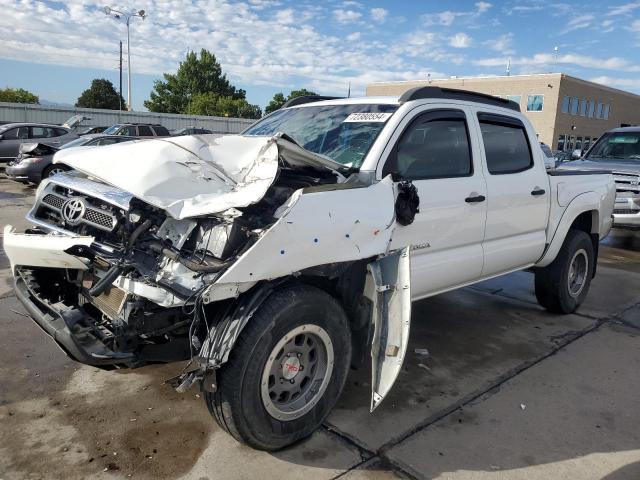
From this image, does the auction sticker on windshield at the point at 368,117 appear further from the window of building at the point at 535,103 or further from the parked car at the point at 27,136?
the window of building at the point at 535,103

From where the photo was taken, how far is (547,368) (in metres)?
4.36

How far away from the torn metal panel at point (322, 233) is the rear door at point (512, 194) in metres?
1.48

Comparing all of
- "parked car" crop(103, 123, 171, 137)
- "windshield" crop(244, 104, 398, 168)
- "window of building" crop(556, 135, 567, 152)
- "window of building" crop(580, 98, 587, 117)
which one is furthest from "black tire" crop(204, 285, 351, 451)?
"window of building" crop(580, 98, 587, 117)

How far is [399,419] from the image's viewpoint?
3.46m

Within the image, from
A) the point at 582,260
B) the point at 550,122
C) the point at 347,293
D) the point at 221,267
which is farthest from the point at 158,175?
the point at 550,122

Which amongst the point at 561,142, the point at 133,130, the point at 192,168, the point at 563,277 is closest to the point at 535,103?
the point at 561,142

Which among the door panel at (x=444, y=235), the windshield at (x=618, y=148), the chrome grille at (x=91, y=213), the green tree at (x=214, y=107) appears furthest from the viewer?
the green tree at (x=214, y=107)

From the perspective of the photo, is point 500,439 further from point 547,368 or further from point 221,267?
point 221,267

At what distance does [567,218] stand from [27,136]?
1689 cm

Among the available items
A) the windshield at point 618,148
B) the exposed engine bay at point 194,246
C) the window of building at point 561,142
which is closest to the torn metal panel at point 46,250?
the exposed engine bay at point 194,246

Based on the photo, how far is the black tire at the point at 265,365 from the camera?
2.72m

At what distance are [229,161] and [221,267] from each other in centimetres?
96

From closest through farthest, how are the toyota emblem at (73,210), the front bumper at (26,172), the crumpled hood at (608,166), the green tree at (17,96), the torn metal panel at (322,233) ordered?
1. the torn metal panel at (322,233)
2. the toyota emblem at (73,210)
3. the crumpled hood at (608,166)
4. the front bumper at (26,172)
5. the green tree at (17,96)

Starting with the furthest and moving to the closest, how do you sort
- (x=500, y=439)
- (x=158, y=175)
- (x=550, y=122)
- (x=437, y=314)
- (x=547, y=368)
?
(x=550, y=122), (x=437, y=314), (x=547, y=368), (x=500, y=439), (x=158, y=175)
